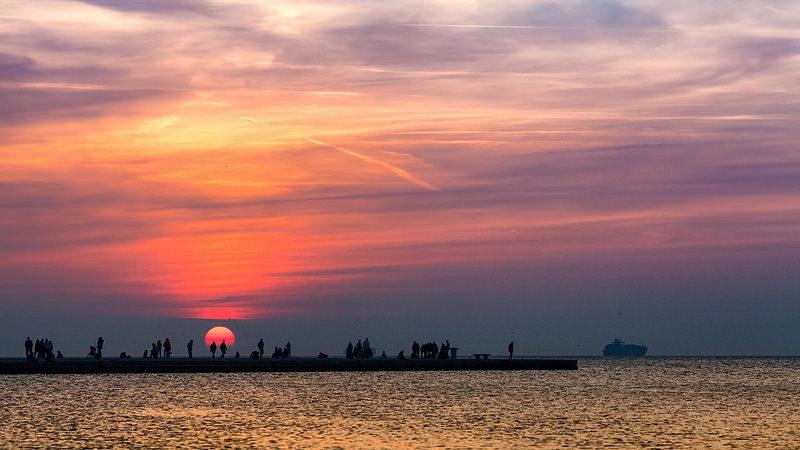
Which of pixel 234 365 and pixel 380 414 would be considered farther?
pixel 234 365

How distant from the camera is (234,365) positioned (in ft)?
383

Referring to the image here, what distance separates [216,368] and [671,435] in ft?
199

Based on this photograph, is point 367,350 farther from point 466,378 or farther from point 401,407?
point 401,407

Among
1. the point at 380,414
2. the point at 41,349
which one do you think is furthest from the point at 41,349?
the point at 380,414

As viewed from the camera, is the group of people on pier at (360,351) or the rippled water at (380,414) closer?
the rippled water at (380,414)

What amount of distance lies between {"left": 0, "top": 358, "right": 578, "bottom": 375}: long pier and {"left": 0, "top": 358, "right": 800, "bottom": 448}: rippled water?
4.86 feet

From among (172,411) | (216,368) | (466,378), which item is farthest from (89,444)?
(466,378)

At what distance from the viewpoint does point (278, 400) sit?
87688 millimetres

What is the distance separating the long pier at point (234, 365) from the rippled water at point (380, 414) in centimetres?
148

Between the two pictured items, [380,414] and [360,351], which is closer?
[380,414]

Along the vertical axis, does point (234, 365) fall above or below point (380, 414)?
above

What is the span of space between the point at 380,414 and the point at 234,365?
142 ft

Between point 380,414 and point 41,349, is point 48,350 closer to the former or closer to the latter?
point 41,349

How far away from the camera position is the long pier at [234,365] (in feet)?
342
